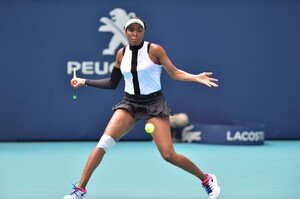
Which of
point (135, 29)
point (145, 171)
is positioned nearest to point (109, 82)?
point (135, 29)

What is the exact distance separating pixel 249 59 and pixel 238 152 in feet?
7.69

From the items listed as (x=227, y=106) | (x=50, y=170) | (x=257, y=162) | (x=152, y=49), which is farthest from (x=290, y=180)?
(x=227, y=106)

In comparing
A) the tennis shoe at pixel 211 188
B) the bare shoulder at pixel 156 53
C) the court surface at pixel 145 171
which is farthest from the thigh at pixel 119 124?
A: the tennis shoe at pixel 211 188

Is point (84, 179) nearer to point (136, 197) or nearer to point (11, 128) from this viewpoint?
point (136, 197)

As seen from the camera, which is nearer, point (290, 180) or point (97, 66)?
point (290, 180)

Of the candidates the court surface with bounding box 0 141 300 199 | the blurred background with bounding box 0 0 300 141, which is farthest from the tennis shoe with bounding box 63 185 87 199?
the blurred background with bounding box 0 0 300 141

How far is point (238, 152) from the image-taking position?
11227mm

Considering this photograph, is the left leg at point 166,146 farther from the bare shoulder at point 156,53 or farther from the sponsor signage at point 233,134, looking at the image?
the sponsor signage at point 233,134

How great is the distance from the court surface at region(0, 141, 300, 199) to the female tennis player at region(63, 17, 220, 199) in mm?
515

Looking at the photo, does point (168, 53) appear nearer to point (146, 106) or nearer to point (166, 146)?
point (146, 106)

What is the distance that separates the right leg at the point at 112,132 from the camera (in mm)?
6605

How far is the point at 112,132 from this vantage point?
671 centimetres

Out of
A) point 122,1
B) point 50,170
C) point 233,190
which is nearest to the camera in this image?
point 233,190

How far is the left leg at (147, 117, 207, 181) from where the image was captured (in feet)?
21.7
